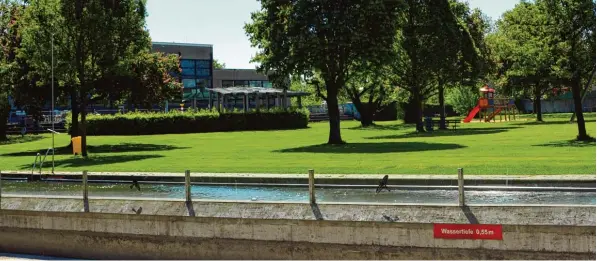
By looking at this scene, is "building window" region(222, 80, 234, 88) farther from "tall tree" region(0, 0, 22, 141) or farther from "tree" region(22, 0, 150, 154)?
"tree" region(22, 0, 150, 154)

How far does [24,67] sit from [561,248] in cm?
3385

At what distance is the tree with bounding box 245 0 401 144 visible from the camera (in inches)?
1298

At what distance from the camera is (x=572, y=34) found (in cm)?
2973

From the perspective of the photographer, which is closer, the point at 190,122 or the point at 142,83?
the point at 142,83

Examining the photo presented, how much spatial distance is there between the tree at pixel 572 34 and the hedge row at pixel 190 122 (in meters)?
32.6

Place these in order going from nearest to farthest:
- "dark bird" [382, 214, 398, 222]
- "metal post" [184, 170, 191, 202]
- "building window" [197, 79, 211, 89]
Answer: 1. "dark bird" [382, 214, 398, 222]
2. "metal post" [184, 170, 191, 202]
3. "building window" [197, 79, 211, 89]

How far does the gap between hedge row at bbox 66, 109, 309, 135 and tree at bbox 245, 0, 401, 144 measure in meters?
21.7

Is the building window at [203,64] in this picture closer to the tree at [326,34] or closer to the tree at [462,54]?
the tree at [462,54]

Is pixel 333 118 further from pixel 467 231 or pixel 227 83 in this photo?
pixel 227 83

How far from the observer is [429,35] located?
47312 millimetres

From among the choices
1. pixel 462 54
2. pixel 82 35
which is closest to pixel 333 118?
pixel 82 35

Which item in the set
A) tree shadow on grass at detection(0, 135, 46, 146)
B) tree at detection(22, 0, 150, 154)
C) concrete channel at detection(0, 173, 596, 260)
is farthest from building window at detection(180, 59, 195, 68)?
concrete channel at detection(0, 173, 596, 260)

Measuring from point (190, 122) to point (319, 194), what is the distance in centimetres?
4473

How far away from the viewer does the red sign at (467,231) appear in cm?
1080
